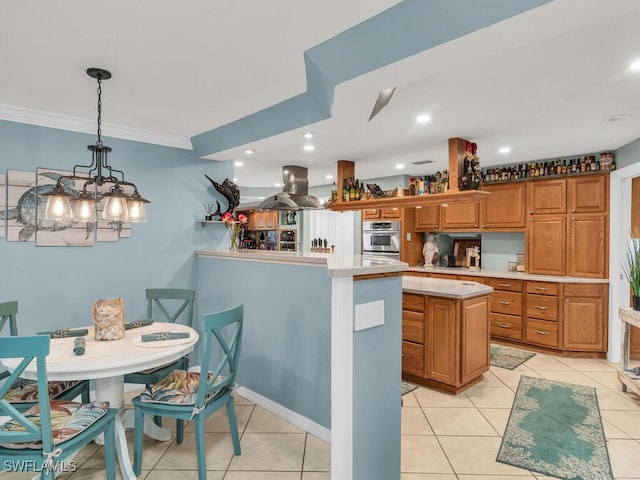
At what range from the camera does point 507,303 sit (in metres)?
Answer: 4.82

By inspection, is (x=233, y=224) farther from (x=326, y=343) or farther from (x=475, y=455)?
(x=475, y=455)

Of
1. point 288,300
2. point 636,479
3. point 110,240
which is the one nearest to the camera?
point 636,479

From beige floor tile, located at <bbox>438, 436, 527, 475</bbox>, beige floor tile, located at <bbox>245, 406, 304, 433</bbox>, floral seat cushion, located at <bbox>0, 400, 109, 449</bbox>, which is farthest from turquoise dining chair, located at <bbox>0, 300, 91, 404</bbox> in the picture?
beige floor tile, located at <bbox>438, 436, 527, 475</bbox>

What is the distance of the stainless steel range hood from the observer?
453 centimetres

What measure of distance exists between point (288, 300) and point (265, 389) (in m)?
0.83

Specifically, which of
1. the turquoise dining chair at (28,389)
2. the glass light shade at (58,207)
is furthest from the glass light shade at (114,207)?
the turquoise dining chair at (28,389)

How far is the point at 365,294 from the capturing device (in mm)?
1879

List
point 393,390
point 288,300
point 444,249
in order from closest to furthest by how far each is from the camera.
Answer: point 393,390 → point 288,300 → point 444,249

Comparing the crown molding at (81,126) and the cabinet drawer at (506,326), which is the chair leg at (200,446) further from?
the cabinet drawer at (506,326)

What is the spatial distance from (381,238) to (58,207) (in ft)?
15.4

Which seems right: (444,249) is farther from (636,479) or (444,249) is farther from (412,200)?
(636,479)

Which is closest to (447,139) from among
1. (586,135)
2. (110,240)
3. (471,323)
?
(586,135)

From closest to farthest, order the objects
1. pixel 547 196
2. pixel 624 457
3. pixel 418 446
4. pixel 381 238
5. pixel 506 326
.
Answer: pixel 624 457 < pixel 418 446 < pixel 547 196 < pixel 506 326 < pixel 381 238

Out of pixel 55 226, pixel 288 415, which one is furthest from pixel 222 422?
pixel 55 226
